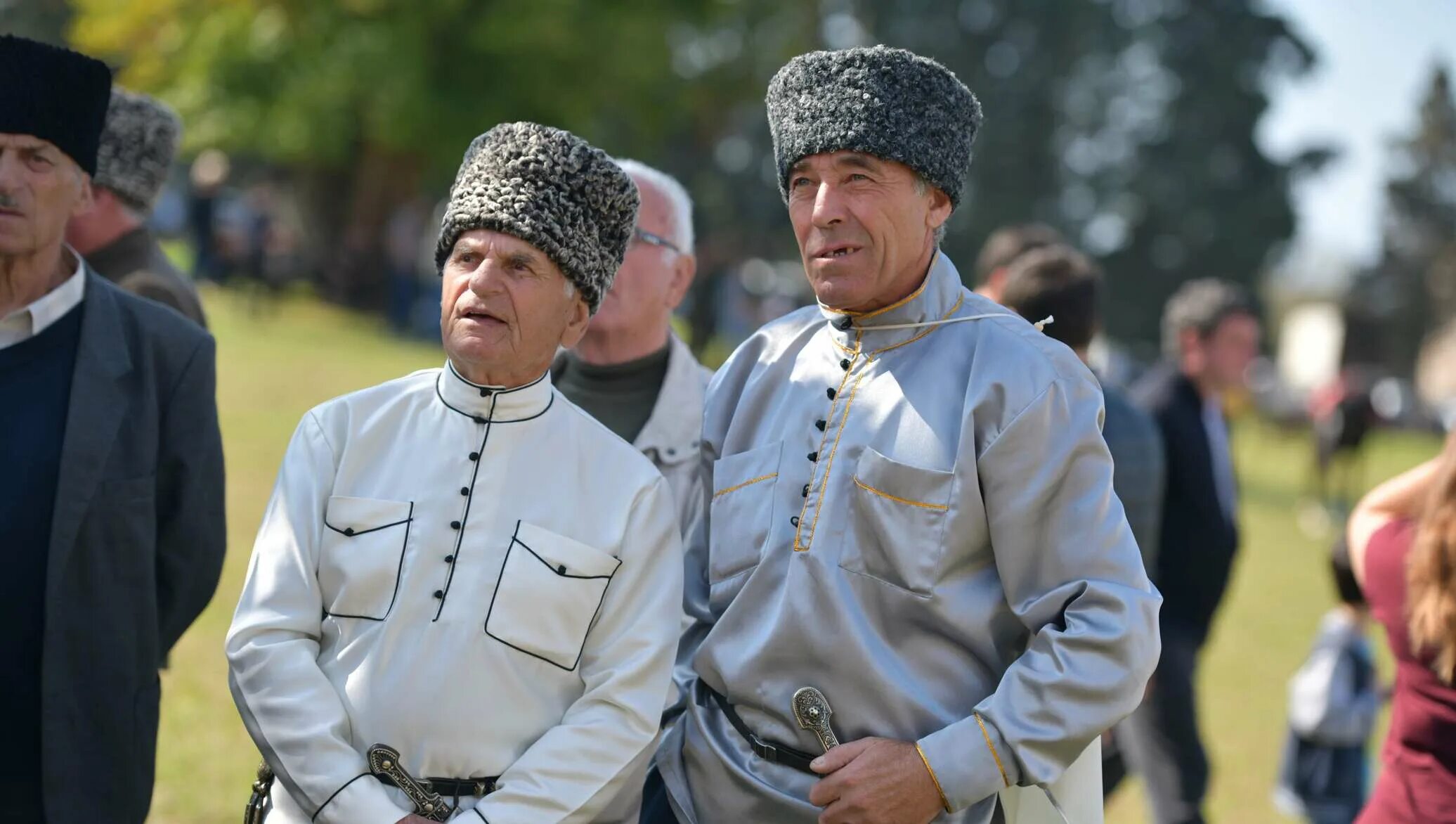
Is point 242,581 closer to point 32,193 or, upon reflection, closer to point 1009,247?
point 1009,247

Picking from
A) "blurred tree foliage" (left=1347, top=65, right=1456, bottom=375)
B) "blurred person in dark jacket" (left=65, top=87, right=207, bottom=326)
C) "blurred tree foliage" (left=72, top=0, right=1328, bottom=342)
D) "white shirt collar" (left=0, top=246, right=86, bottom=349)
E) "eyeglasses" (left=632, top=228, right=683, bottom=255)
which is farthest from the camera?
"blurred tree foliage" (left=1347, top=65, right=1456, bottom=375)

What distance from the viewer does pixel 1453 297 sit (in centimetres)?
4931

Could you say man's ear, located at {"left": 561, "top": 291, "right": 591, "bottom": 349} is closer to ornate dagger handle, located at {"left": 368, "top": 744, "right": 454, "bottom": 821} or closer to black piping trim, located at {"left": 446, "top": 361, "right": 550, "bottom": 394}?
black piping trim, located at {"left": 446, "top": 361, "right": 550, "bottom": 394}

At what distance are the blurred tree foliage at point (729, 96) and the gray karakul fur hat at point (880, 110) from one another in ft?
45.4

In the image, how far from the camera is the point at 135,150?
462 cm

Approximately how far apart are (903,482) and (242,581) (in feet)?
24.3

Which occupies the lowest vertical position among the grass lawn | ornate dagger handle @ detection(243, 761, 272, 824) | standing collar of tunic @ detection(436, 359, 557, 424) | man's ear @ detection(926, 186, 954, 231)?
the grass lawn

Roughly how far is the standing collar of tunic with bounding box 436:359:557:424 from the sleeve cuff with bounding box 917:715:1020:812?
1062mm

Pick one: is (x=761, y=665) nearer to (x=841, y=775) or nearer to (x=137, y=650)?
(x=841, y=775)

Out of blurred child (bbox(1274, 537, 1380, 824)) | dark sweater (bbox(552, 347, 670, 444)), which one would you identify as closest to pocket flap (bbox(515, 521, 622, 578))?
dark sweater (bbox(552, 347, 670, 444))

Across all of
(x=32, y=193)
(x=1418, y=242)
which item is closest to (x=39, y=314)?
(x=32, y=193)

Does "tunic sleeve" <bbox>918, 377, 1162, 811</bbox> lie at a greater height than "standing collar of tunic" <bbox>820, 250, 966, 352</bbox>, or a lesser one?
lesser

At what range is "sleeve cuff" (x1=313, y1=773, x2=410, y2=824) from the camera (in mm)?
2715

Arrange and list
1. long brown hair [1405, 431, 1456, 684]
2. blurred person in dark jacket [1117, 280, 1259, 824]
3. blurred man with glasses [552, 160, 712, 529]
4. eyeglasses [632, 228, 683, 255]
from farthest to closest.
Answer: blurred person in dark jacket [1117, 280, 1259, 824], eyeglasses [632, 228, 683, 255], blurred man with glasses [552, 160, 712, 529], long brown hair [1405, 431, 1456, 684]
